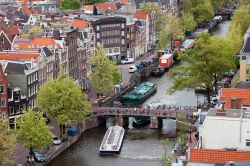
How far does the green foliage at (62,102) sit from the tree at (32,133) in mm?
8983

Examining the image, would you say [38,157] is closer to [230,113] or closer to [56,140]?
[56,140]

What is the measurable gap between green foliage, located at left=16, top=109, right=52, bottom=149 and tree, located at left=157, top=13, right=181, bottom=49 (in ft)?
255

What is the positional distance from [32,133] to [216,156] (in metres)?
32.7

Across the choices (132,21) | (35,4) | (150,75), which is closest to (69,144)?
(150,75)

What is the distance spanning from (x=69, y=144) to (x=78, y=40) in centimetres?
3360

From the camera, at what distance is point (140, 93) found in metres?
116

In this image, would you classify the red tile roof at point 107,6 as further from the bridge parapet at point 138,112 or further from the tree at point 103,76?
the bridge parapet at point 138,112

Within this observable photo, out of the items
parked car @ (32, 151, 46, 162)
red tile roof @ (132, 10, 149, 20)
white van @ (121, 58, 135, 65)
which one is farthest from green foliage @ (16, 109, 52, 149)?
red tile roof @ (132, 10, 149, 20)

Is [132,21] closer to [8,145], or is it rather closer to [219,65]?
[219,65]

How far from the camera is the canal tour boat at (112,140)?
3337 inches

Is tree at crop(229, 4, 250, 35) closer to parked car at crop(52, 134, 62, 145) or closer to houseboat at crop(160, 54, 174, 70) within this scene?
houseboat at crop(160, 54, 174, 70)

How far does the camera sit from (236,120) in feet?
175

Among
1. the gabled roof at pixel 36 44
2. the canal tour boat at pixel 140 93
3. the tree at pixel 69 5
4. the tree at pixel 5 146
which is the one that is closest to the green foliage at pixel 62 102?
the tree at pixel 5 146

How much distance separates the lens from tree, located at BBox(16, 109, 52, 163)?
7609cm
